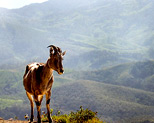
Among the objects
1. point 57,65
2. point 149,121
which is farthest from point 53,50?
point 149,121

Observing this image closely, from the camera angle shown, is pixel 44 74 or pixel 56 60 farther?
pixel 44 74

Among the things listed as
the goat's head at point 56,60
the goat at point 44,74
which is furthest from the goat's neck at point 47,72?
the goat's head at point 56,60

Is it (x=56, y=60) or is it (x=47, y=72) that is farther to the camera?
(x=47, y=72)

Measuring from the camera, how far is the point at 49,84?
12.1 m

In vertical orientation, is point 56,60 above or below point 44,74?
above

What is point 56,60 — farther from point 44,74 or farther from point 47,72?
point 44,74

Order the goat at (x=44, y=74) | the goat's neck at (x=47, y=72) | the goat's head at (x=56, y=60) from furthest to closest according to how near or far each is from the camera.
→ the goat's neck at (x=47, y=72), the goat at (x=44, y=74), the goat's head at (x=56, y=60)

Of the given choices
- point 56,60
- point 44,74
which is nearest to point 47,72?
point 44,74

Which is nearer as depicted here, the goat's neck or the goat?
the goat

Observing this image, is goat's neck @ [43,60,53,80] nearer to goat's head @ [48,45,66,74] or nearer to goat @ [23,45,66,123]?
goat @ [23,45,66,123]

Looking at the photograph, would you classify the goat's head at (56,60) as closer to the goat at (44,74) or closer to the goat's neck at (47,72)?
the goat at (44,74)

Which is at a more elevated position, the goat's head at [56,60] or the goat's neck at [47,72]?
the goat's head at [56,60]

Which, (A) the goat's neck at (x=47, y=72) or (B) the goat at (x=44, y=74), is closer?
(B) the goat at (x=44, y=74)

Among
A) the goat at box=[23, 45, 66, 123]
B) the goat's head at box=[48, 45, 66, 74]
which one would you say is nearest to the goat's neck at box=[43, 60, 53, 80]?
the goat at box=[23, 45, 66, 123]
